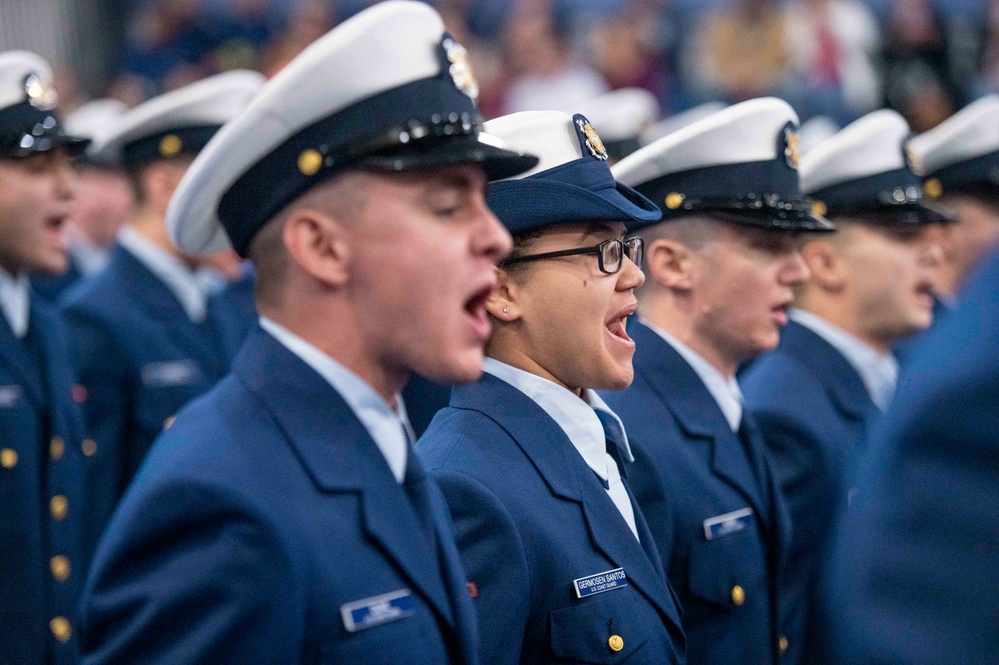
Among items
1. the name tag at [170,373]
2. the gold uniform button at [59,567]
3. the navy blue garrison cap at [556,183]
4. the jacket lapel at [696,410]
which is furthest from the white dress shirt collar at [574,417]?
the name tag at [170,373]

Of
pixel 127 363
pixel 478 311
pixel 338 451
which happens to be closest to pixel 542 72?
pixel 127 363

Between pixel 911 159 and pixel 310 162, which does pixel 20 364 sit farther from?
pixel 911 159

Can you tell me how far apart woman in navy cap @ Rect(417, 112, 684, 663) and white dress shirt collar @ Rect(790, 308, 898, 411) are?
52.6 inches

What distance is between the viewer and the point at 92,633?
1607mm

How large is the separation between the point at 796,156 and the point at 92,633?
7.11 ft

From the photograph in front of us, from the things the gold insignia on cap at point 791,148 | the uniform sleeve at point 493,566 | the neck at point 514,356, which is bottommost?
the uniform sleeve at point 493,566

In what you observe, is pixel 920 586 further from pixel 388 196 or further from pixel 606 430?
pixel 606 430

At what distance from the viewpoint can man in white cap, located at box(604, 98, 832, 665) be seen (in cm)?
283

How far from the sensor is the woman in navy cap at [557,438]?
7.08ft

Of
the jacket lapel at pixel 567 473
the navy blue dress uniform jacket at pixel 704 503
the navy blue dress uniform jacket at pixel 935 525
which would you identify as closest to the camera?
the navy blue dress uniform jacket at pixel 935 525

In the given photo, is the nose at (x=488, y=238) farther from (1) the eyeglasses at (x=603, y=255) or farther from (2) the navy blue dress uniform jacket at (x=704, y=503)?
(2) the navy blue dress uniform jacket at (x=704, y=503)

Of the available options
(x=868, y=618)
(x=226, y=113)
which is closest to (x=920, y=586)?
(x=868, y=618)

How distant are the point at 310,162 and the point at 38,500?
1.98 meters

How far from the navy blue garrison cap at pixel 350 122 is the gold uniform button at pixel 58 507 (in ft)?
5.95
